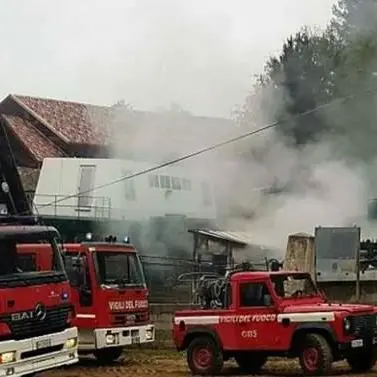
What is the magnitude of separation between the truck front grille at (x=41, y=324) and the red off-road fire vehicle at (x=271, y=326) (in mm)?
3897

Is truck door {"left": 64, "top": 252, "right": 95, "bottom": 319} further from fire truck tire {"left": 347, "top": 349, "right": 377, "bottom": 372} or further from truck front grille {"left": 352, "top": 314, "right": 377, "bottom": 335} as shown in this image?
truck front grille {"left": 352, "top": 314, "right": 377, "bottom": 335}

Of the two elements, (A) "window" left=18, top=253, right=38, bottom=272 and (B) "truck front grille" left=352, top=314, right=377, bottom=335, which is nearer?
(A) "window" left=18, top=253, right=38, bottom=272

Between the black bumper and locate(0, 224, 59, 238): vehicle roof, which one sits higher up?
locate(0, 224, 59, 238): vehicle roof

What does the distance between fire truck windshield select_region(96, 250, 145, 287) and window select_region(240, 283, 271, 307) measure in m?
3.32

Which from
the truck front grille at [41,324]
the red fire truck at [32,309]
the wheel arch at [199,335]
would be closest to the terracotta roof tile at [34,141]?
the wheel arch at [199,335]

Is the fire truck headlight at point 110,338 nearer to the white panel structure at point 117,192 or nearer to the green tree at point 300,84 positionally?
the white panel structure at point 117,192

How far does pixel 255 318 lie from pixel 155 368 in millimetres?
2804

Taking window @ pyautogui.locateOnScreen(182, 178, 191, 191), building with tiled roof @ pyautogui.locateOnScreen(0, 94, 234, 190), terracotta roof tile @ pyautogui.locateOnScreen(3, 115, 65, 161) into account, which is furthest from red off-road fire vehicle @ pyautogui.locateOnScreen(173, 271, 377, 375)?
terracotta roof tile @ pyautogui.locateOnScreen(3, 115, 65, 161)

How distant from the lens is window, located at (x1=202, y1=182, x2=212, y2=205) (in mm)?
35500

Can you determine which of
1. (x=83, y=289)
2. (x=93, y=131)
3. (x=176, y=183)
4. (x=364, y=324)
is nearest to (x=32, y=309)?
(x=83, y=289)

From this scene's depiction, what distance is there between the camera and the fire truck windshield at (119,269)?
65.4 feet

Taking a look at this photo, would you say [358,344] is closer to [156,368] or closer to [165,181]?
[156,368]

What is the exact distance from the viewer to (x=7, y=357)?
13.8 m

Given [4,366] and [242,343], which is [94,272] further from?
[4,366]
